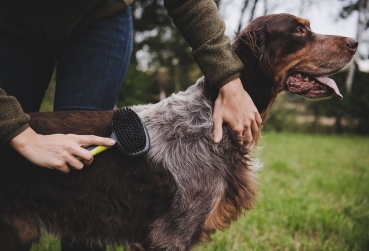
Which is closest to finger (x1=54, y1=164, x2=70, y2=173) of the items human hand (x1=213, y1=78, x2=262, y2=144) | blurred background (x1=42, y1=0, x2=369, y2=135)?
human hand (x1=213, y1=78, x2=262, y2=144)

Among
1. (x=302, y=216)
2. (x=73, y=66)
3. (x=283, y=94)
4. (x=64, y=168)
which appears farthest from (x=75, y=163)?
(x=283, y=94)

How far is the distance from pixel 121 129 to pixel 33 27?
87cm

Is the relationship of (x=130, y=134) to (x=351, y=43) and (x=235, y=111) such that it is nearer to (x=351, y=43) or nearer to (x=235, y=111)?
(x=235, y=111)

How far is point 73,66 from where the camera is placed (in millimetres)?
2404

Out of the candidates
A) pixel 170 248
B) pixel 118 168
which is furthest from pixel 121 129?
pixel 170 248

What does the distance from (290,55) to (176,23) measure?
0.88 meters

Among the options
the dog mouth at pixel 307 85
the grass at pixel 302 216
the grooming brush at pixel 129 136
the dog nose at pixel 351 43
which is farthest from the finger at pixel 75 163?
the dog nose at pixel 351 43

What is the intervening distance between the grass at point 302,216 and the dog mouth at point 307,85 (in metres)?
0.80

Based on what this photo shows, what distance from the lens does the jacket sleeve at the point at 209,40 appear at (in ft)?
6.92

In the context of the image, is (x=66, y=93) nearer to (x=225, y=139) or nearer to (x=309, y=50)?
(x=225, y=139)

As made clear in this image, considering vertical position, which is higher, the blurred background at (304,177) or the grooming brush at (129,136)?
the grooming brush at (129,136)

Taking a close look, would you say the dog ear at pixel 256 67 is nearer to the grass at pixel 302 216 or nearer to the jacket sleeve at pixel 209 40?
the jacket sleeve at pixel 209 40

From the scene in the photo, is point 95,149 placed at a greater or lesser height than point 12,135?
lesser

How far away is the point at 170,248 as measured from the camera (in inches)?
85.4
